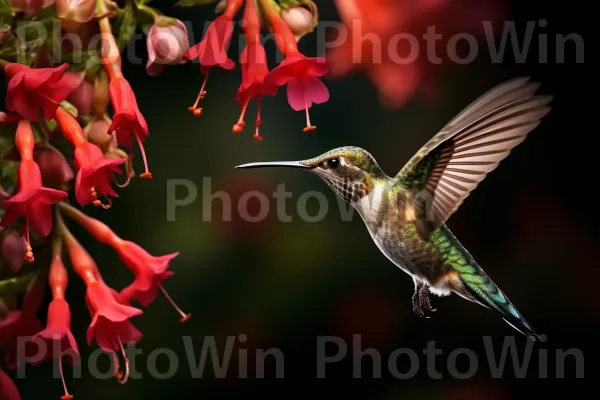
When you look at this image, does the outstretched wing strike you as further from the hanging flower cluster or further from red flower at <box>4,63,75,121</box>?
red flower at <box>4,63,75,121</box>

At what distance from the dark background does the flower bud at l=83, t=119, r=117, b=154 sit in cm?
123

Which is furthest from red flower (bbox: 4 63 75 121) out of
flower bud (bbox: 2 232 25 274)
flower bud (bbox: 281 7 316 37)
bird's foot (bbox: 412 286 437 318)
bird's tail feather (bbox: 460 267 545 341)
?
bird's tail feather (bbox: 460 267 545 341)

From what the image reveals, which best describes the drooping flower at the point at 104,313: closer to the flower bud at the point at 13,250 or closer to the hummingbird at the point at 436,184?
the flower bud at the point at 13,250

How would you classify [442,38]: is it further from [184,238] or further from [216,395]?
[216,395]

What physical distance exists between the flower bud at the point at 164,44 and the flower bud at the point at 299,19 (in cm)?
19

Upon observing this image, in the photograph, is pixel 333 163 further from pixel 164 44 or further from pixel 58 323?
pixel 58 323

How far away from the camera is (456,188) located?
1.66 metres

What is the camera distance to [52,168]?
5.40 feet

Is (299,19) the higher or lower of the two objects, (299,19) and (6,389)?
the higher

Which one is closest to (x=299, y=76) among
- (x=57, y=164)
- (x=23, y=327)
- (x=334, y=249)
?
(x=57, y=164)

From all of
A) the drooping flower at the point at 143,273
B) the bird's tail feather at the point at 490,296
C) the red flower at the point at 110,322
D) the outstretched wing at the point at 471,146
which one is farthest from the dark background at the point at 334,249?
the outstretched wing at the point at 471,146

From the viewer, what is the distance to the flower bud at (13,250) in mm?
1629

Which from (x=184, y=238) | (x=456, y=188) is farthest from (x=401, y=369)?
(x=456, y=188)

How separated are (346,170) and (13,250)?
1.86ft
